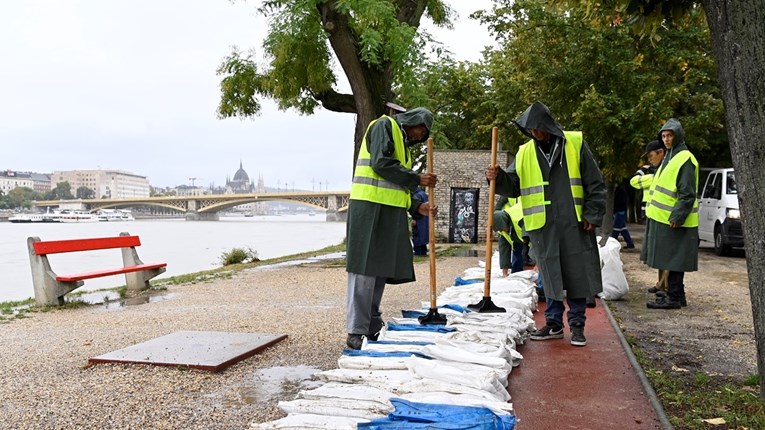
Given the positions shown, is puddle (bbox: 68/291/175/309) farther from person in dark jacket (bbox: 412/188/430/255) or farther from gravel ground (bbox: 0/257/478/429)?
person in dark jacket (bbox: 412/188/430/255)

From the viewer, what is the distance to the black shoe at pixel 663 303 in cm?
760

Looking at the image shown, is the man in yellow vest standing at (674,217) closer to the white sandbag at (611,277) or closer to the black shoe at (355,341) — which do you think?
the white sandbag at (611,277)

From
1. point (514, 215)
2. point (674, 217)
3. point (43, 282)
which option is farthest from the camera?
point (43, 282)

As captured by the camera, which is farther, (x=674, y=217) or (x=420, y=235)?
(x=420, y=235)

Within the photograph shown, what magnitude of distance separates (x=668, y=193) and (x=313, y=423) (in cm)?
576

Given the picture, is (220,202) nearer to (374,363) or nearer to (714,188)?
(714,188)

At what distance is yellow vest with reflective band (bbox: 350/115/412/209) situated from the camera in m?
4.98

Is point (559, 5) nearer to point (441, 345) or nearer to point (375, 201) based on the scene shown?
point (375, 201)

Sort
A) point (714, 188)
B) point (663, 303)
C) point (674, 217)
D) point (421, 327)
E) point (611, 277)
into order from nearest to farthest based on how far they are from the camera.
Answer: point (421, 327) < point (674, 217) < point (663, 303) < point (611, 277) < point (714, 188)

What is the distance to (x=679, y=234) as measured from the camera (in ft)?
24.6

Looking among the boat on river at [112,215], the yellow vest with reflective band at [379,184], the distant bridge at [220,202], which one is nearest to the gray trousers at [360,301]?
the yellow vest with reflective band at [379,184]

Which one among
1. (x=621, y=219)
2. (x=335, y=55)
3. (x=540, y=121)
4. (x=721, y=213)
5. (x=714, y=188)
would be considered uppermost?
(x=335, y=55)

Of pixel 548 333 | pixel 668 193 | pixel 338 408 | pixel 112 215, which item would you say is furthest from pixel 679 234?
pixel 112 215

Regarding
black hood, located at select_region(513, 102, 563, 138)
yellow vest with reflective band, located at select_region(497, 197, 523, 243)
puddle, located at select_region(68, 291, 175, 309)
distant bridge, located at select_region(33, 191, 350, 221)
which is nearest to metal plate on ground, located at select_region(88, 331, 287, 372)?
black hood, located at select_region(513, 102, 563, 138)
